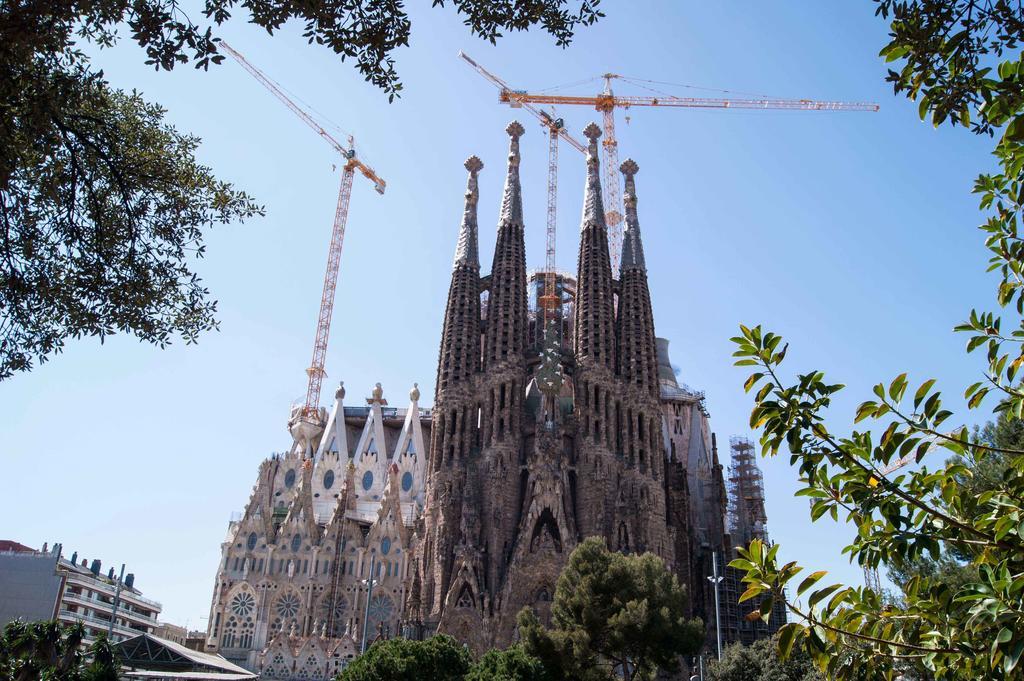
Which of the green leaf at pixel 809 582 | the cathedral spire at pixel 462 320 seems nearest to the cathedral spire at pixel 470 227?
the cathedral spire at pixel 462 320

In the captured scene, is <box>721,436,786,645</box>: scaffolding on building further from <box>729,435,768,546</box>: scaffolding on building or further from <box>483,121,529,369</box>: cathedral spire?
<box>483,121,529,369</box>: cathedral spire

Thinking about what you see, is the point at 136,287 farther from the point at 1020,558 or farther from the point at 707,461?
the point at 707,461

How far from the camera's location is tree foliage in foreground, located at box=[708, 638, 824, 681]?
28203 mm

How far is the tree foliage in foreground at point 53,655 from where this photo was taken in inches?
854

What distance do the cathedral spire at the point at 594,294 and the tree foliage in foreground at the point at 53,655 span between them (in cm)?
2878

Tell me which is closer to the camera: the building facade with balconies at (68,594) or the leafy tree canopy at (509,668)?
the leafy tree canopy at (509,668)

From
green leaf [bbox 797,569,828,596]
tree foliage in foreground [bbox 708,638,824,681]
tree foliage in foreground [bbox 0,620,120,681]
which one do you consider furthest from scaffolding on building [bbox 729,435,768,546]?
green leaf [bbox 797,569,828,596]

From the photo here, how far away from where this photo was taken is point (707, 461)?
59.2 metres

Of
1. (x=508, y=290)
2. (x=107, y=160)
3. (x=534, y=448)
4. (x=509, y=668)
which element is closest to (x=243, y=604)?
(x=534, y=448)

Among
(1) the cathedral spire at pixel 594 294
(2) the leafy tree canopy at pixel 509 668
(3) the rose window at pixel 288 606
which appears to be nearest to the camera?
(2) the leafy tree canopy at pixel 509 668

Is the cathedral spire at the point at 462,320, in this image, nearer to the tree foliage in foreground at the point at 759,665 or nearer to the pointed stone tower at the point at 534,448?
the pointed stone tower at the point at 534,448

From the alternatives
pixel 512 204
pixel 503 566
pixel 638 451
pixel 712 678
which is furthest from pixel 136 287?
pixel 512 204

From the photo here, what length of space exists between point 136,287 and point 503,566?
35481 millimetres

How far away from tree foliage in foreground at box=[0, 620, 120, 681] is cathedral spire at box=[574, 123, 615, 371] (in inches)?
1133
